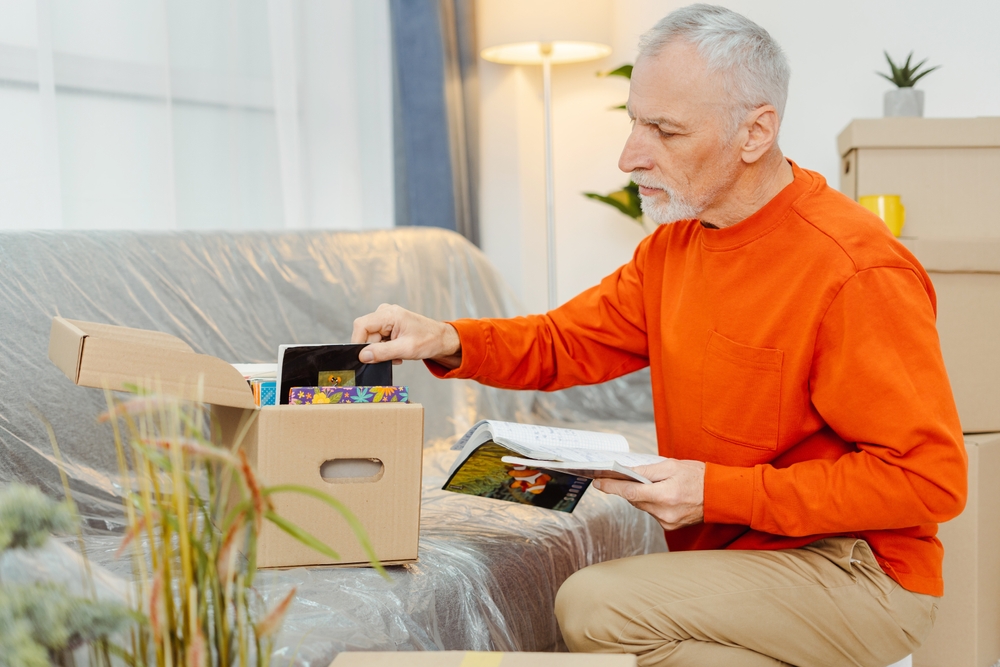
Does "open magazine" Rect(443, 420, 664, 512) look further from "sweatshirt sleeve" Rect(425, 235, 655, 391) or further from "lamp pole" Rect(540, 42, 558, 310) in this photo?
"lamp pole" Rect(540, 42, 558, 310)

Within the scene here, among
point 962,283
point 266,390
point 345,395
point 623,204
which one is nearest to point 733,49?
point 345,395

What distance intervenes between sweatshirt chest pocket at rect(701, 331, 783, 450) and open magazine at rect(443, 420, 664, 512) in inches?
5.6

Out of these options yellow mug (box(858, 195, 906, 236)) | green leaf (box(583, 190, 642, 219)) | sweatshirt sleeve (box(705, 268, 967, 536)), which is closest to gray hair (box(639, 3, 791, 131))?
sweatshirt sleeve (box(705, 268, 967, 536))

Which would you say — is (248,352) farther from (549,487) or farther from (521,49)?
(521,49)

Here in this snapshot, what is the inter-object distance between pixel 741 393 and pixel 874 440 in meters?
0.19

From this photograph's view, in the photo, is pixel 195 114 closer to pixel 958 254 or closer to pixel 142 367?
pixel 142 367

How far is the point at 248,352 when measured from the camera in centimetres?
182

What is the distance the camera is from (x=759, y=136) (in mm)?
1243

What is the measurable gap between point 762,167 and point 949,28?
1.65m

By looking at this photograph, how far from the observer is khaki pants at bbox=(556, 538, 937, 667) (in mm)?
1103

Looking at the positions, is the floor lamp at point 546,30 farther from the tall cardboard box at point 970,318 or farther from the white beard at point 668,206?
the white beard at point 668,206

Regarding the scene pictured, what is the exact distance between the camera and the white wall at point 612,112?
257cm

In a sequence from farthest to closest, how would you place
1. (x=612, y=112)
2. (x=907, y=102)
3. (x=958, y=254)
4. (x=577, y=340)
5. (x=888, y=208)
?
(x=612, y=112) < (x=907, y=102) < (x=888, y=208) < (x=958, y=254) < (x=577, y=340)

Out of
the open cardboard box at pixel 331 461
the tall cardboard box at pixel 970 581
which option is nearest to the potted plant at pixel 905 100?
the tall cardboard box at pixel 970 581
